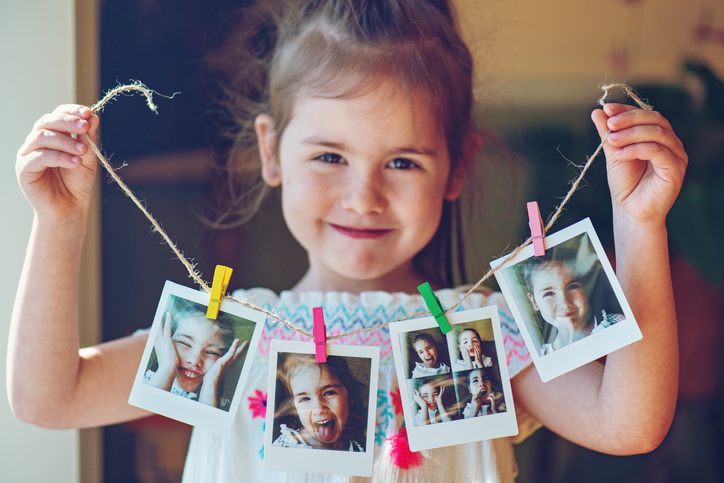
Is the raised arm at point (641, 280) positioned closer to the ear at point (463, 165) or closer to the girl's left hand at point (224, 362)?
the ear at point (463, 165)

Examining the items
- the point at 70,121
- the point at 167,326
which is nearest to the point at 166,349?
the point at 167,326

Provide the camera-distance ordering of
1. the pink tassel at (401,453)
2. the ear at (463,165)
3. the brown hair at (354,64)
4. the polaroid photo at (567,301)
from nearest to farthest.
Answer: the polaroid photo at (567,301) < the pink tassel at (401,453) < the brown hair at (354,64) < the ear at (463,165)

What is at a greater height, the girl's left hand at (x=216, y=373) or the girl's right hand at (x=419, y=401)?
the girl's left hand at (x=216, y=373)

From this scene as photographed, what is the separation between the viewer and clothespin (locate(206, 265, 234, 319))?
2.18ft

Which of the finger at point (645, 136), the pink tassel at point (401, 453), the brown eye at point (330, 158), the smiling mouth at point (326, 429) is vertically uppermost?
the brown eye at point (330, 158)

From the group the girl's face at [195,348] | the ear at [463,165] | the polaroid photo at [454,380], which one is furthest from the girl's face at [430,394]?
the ear at [463,165]

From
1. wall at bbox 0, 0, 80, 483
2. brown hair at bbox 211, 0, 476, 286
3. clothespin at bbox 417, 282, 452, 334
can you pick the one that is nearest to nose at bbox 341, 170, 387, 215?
brown hair at bbox 211, 0, 476, 286

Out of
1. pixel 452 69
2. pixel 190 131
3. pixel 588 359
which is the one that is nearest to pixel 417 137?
pixel 452 69

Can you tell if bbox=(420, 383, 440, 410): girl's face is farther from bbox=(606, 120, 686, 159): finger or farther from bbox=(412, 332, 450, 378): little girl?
bbox=(606, 120, 686, 159): finger

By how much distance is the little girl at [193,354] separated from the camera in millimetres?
664

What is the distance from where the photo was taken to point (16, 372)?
772 mm

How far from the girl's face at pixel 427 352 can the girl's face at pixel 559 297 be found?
4.7 inches

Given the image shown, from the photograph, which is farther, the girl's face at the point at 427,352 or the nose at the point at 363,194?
the nose at the point at 363,194

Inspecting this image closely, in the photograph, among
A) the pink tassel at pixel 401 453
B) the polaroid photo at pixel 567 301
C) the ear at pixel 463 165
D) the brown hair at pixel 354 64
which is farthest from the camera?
the ear at pixel 463 165
